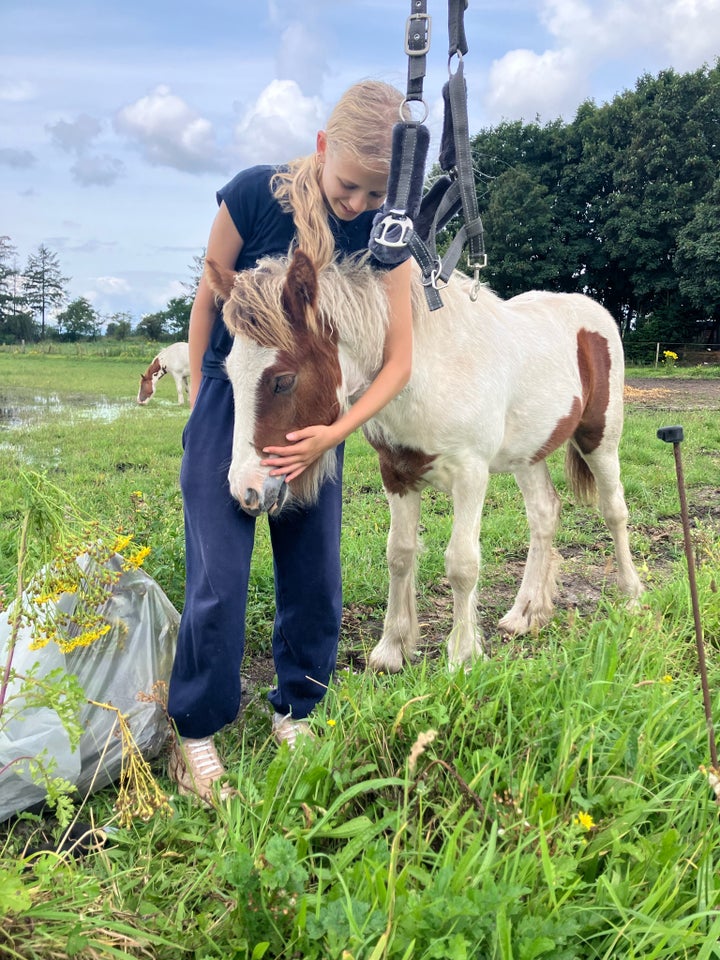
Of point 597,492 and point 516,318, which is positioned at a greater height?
point 516,318

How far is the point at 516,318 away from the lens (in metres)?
3.43

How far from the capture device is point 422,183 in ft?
6.56

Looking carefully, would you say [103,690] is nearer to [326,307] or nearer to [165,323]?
[326,307]

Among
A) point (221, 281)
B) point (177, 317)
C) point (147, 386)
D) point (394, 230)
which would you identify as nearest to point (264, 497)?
point (221, 281)

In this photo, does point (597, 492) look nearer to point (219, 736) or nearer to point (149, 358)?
point (219, 736)

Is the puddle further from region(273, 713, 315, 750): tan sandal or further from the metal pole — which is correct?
the metal pole

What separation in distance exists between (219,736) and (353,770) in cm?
78

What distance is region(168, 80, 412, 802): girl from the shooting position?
2.07 meters

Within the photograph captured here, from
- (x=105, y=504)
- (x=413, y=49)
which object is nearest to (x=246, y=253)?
(x=413, y=49)

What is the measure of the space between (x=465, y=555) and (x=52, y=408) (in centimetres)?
1107

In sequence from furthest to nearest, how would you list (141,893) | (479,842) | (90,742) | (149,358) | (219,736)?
(149,358)
(219,736)
(90,742)
(141,893)
(479,842)

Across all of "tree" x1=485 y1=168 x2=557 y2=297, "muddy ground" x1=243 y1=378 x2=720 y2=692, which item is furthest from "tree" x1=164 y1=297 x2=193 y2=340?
"muddy ground" x1=243 y1=378 x2=720 y2=692

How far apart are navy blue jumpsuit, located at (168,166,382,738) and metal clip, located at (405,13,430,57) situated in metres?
0.53

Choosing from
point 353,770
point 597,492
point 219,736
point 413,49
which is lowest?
point 219,736
